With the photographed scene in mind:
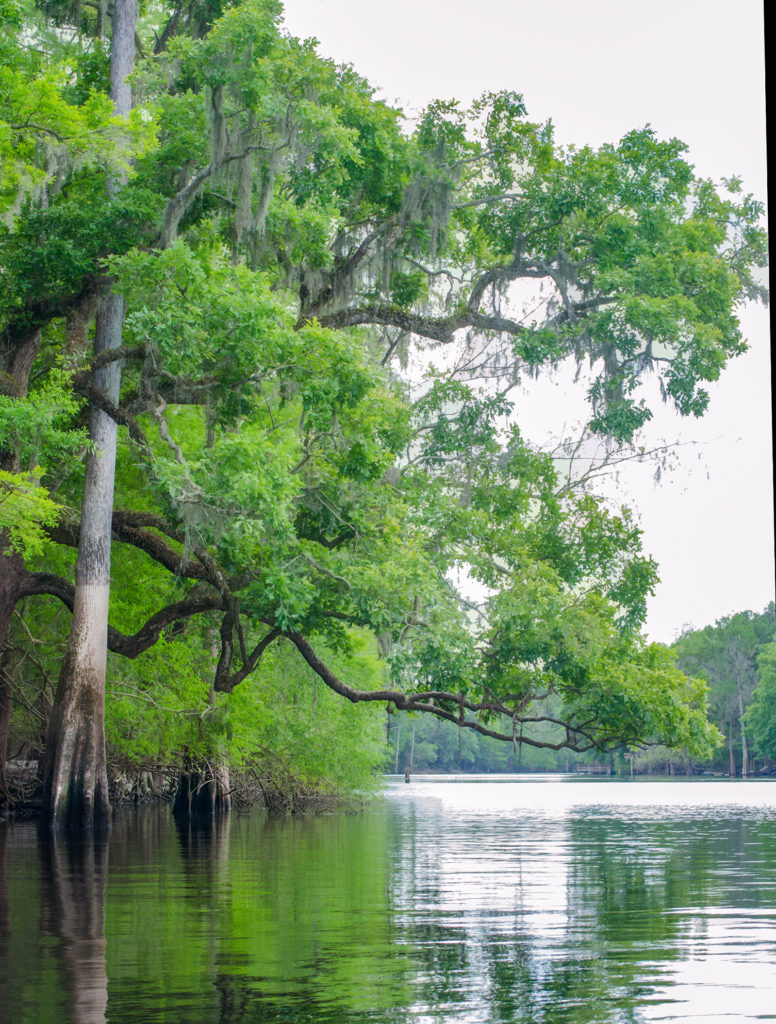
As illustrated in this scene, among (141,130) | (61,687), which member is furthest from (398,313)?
(61,687)

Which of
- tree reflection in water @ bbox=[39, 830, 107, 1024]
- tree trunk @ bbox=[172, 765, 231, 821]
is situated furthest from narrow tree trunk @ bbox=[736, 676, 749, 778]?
tree reflection in water @ bbox=[39, 830, 107, 1024]

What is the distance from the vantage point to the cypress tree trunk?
61.3 feet

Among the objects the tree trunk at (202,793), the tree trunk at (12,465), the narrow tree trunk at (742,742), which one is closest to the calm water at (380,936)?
the tree trunk at (12,465)

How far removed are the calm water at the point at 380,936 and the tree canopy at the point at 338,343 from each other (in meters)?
4.78

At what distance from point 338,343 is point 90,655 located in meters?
6.19

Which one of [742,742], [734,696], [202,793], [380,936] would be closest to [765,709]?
[742,742]

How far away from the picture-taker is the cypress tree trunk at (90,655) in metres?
18.7

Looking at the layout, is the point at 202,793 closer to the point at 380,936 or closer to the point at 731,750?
the point at 380,936

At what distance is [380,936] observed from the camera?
727 cm

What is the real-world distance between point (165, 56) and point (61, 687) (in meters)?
10.6

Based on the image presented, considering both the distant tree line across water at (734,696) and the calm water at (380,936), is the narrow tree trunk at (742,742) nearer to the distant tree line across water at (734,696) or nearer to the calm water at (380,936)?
the distant tree line across water at (734,696)

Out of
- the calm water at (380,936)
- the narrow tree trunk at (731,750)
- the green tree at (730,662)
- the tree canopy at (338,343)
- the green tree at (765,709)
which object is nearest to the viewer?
the calm water at (380,936)

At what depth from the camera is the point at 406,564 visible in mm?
19297

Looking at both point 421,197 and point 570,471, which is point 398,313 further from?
point 570,471
